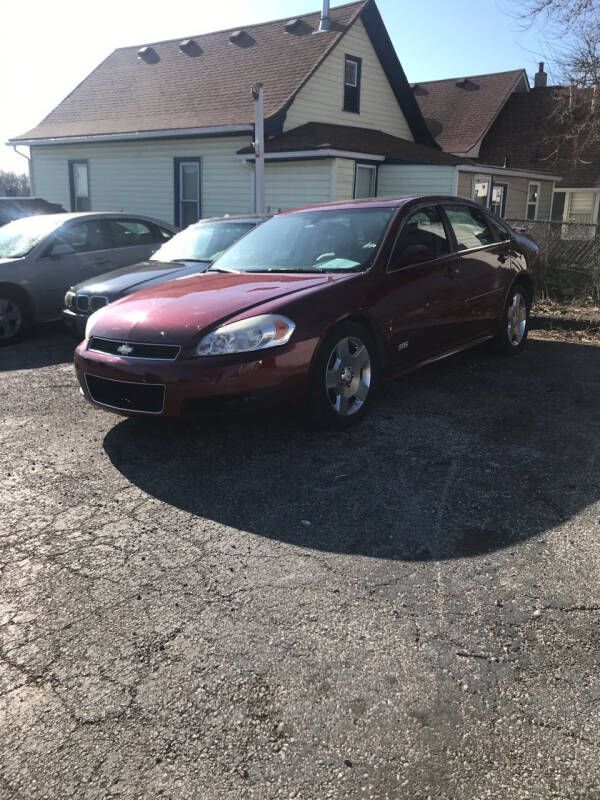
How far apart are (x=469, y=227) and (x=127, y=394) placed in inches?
144

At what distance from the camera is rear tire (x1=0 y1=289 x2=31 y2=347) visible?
824 centimetres

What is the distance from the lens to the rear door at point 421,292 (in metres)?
5.24

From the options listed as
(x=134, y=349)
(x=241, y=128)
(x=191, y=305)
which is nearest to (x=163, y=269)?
(x=191, y=305)

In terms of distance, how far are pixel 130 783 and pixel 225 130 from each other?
16618mm

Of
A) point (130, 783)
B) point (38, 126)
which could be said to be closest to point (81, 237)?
point (130, 783)

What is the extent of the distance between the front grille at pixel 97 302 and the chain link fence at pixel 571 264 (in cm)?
625

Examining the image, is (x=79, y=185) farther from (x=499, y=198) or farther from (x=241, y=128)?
(x=499, y=198)

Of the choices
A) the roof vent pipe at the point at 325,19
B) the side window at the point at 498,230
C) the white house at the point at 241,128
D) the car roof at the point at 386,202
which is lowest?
the side window at the point at 498,230

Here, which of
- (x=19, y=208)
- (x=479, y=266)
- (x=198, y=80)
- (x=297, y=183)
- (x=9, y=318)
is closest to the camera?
(x=479, y=266)

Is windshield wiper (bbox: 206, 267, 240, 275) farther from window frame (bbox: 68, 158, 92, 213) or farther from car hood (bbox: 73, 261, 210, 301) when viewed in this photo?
window frame (bbox: 68, 158, 92, 213)

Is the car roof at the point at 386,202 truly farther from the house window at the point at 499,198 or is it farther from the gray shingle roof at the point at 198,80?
the house window at the point at 499,198

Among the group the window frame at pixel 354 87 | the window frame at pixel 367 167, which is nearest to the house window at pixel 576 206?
the window frame at pixel 354 87

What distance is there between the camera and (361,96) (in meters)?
20.0

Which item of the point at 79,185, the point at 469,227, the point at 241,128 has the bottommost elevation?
the point at 469,227
